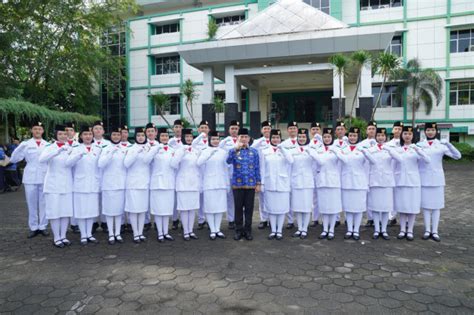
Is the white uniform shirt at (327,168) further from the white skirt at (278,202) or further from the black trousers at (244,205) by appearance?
the black trousers at (244,205)

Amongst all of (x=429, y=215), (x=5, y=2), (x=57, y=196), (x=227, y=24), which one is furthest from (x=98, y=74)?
(x=429, y=215)

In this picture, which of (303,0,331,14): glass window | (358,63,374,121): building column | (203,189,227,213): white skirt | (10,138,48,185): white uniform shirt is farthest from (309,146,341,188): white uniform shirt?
(303,0,331,14): glass window

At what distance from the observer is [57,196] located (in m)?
5.34

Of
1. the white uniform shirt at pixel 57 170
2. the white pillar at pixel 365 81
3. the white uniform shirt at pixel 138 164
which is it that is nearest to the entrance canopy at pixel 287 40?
the white pillar at pixel 365 81

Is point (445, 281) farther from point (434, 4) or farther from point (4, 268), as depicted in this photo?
point (434, 4)

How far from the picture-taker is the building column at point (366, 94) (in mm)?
18188

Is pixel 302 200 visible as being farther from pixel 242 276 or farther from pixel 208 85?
pixel 208 85

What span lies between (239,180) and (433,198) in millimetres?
3173

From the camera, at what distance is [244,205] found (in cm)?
571

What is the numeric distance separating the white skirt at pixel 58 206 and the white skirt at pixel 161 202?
→ 1270mm

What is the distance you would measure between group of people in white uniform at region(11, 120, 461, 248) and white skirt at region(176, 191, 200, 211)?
17mm

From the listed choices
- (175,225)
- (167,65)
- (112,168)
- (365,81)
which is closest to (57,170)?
(112,168)

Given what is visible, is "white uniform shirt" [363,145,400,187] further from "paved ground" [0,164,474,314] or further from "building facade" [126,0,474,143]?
"building facade" [126,0,474,143]

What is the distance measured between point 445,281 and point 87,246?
4.99 metres
